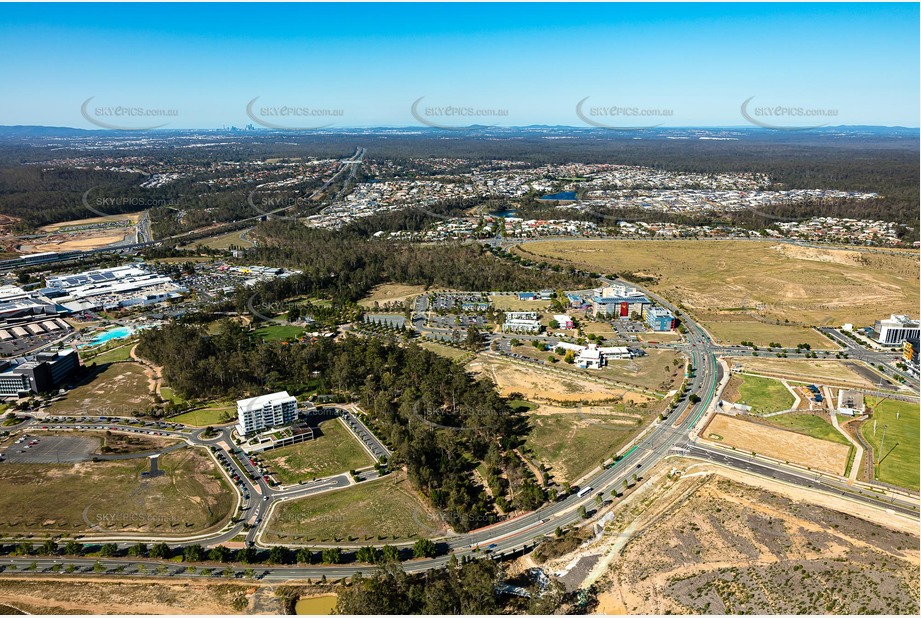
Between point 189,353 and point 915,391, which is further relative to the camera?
point 189,353

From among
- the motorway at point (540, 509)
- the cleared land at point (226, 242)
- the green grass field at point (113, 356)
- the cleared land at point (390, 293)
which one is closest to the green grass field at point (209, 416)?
the motorway at point (540, 509)

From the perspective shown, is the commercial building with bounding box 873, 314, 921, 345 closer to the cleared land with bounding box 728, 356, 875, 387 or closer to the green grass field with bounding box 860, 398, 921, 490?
the cleared land with bounding box 728, 356, 875, 387

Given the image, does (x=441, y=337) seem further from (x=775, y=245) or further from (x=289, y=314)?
(x=775, y=245)

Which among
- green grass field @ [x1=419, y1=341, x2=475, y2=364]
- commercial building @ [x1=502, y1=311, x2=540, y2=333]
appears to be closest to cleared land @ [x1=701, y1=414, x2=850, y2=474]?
green grass field @ [x1=419, y1=341, x2=475, y2=364]

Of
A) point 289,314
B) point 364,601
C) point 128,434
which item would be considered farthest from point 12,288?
point 364,601

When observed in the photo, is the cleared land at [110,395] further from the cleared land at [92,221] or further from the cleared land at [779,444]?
the cleared land at [92,221]

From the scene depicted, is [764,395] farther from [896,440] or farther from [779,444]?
[896,440]
